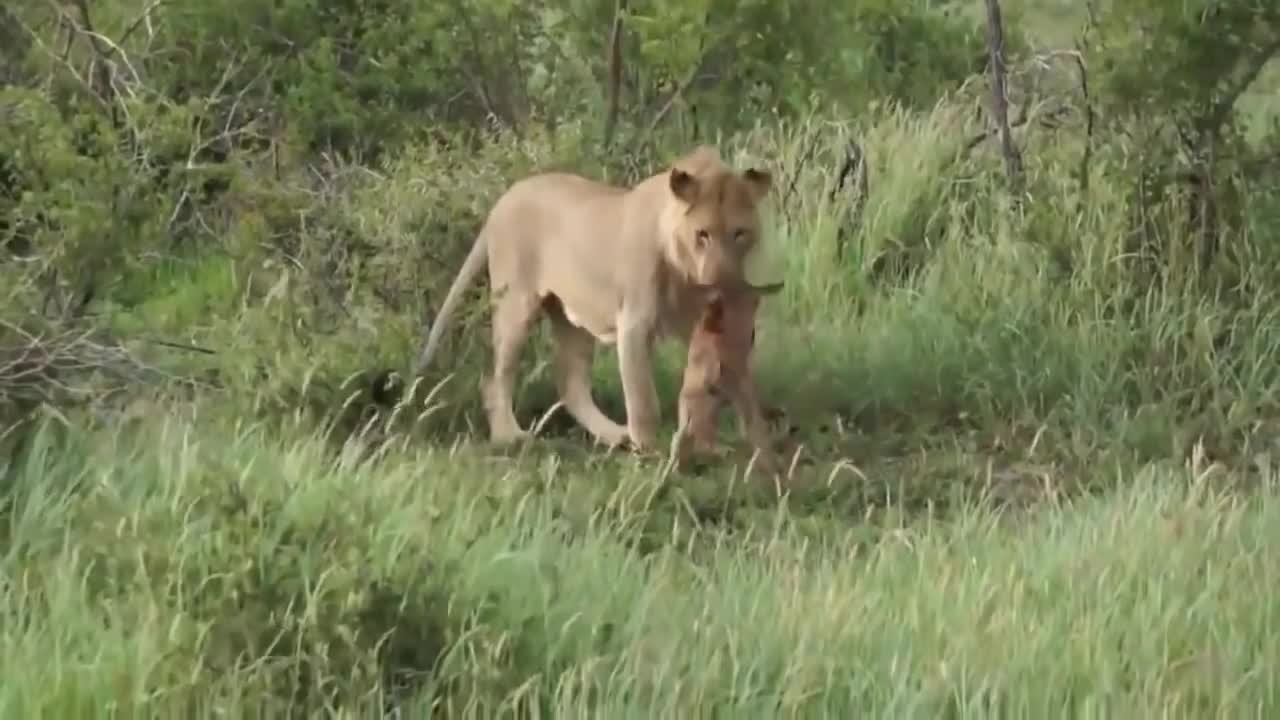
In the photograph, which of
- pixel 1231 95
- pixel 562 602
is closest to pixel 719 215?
pixel 562 602

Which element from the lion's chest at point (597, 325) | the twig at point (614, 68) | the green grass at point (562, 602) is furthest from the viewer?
the twig at point (614, 68)

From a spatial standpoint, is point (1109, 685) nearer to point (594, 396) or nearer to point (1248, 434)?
point (1248, 434)

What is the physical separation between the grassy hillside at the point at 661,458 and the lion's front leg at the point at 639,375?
131 millimetres

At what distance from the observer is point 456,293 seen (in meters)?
5.80

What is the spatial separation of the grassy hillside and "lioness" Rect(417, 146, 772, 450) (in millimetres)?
137

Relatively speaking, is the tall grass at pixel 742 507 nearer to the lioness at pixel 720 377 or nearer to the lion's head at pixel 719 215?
the lioness at pixel 720 377

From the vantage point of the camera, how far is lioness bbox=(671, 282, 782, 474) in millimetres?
5184

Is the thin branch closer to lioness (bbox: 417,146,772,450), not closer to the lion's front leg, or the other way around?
lioness (bbox: 417,146,772,450)

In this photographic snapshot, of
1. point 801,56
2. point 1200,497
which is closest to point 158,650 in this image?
point 1200,497

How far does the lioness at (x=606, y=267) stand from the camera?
4910mm

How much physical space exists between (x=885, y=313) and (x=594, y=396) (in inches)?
47.2

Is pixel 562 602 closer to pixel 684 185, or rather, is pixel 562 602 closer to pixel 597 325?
pixel 684 185

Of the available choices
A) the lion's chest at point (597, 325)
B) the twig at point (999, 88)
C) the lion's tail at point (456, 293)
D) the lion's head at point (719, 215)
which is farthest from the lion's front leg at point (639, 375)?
the twig at point (999, 88)

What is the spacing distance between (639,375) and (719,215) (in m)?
0.63
